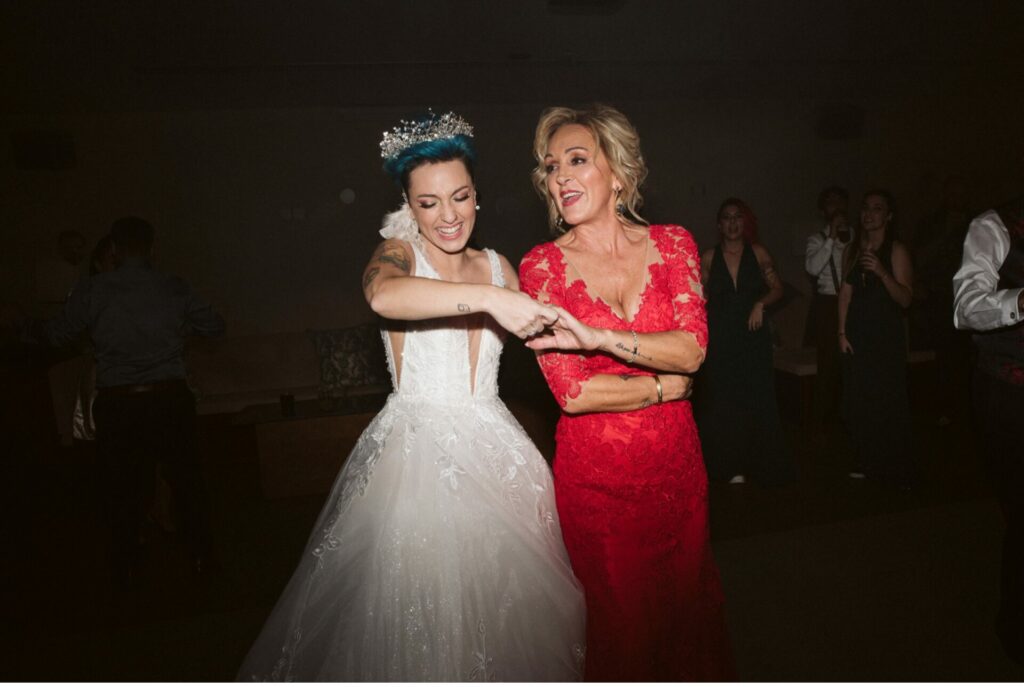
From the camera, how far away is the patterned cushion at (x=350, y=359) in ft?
17.8

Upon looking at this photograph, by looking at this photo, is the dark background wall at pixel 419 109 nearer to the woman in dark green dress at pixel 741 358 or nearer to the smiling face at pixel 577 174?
the woman in dark green dress at pixel 741 358

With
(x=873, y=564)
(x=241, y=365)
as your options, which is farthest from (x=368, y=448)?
(x=241, y=365)

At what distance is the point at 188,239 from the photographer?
7242 millimetres

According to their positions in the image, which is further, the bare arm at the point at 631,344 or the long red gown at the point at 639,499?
the long red gown at the point at 639,499

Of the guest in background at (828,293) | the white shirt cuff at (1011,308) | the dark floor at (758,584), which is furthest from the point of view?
the guest in background at (828,293)

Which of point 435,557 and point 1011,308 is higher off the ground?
point 1011,308

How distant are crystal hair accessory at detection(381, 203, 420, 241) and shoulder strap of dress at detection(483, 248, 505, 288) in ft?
0.74

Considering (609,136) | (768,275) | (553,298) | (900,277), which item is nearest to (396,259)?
(553,298)

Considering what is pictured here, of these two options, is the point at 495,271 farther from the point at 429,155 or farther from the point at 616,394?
the point at 616,394

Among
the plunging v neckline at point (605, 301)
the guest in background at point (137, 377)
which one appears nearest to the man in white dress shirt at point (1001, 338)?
the plunging v neckline at point (605, 301)

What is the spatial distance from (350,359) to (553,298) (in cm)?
406

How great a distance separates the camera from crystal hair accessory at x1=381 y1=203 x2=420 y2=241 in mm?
1934

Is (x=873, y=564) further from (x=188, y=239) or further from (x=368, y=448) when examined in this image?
(x=188, y=239)

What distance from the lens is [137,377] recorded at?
3281mm
